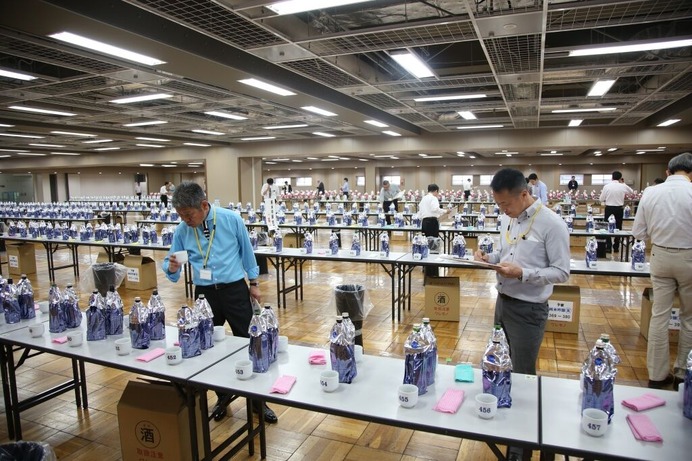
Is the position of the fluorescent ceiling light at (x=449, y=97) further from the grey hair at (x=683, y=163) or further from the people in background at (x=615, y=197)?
the grey hair at (x=683, y=163)

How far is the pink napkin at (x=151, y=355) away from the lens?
237cm

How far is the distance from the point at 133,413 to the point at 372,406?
1359 millimetres

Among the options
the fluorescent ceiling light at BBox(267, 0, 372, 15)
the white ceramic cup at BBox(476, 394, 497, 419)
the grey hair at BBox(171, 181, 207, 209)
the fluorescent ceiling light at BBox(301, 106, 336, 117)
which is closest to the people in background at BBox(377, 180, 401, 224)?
the fluorescent ceiling light at BBox(301, 106, 336, 117)

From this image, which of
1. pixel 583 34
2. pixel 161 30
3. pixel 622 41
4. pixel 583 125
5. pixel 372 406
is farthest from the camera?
pixel 583 125

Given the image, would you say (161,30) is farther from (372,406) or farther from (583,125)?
(583,125)

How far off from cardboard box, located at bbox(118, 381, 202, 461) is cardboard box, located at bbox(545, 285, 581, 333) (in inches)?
158

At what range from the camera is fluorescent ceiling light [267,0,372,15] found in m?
3.47

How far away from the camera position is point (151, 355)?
2412 millimetres

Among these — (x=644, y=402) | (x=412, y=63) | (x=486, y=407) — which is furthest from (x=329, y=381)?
(x=412, y=63)

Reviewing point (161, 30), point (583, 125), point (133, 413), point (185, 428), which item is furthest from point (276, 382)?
point (583, 125)

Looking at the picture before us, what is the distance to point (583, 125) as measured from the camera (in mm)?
11820

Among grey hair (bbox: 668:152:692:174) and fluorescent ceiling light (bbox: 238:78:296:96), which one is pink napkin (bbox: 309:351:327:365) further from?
fluorescent ceiling light (bbox: 238:78:296:96)

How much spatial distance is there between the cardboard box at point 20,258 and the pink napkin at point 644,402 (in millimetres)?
9891

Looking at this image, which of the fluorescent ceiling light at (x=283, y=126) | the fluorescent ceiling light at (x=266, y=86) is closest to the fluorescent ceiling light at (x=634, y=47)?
A: the fluorescent ceiling light at (x=266, y=86)
